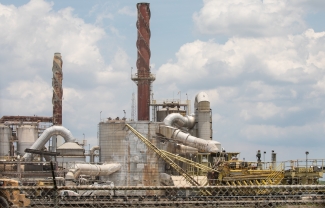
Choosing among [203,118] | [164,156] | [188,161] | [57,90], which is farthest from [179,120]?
[57,90]

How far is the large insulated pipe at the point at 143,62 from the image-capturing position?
218 feet

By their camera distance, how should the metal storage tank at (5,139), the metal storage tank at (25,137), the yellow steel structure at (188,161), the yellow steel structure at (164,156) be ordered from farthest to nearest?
the metal storage tank at (25,137) < the metal storage tank at (5,139) < the yellow steel structure at (164,156) < the yellow steel structure at (188,161)

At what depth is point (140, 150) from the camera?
194 ft

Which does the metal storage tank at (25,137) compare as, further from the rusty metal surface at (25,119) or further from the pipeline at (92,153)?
the pipeline at (92,153)

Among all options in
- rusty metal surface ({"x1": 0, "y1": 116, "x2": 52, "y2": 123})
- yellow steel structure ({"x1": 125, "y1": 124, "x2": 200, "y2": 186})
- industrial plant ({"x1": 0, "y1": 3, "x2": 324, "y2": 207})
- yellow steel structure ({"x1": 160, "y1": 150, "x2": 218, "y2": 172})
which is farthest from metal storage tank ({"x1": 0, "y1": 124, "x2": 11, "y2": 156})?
yellow steel structure ({"x1": 160, "y1": 150, "x2": 218, "y2": 172})

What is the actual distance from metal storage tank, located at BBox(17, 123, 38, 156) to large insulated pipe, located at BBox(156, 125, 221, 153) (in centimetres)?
2052

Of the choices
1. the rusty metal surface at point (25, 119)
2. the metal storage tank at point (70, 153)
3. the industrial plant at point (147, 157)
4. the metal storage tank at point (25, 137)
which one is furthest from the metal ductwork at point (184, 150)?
the rusty metal surface at point (25, 119)

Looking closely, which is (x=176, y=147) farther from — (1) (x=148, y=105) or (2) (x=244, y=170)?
(2) (x=244, y=170)

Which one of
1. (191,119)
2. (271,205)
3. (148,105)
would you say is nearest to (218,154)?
(191,119)

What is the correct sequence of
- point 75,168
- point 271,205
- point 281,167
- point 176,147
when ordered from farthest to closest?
point 176,147
point 75,168
point 281,167
point 271,205

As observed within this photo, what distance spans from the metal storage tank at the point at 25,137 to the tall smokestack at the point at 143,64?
14769 millimetres

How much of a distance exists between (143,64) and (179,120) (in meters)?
7.38

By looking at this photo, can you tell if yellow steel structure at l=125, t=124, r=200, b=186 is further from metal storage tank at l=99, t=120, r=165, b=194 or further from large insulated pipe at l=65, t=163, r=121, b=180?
large insulated pipe at l=65, t=163, r=121, b=180

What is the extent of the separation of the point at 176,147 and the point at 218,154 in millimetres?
4410
